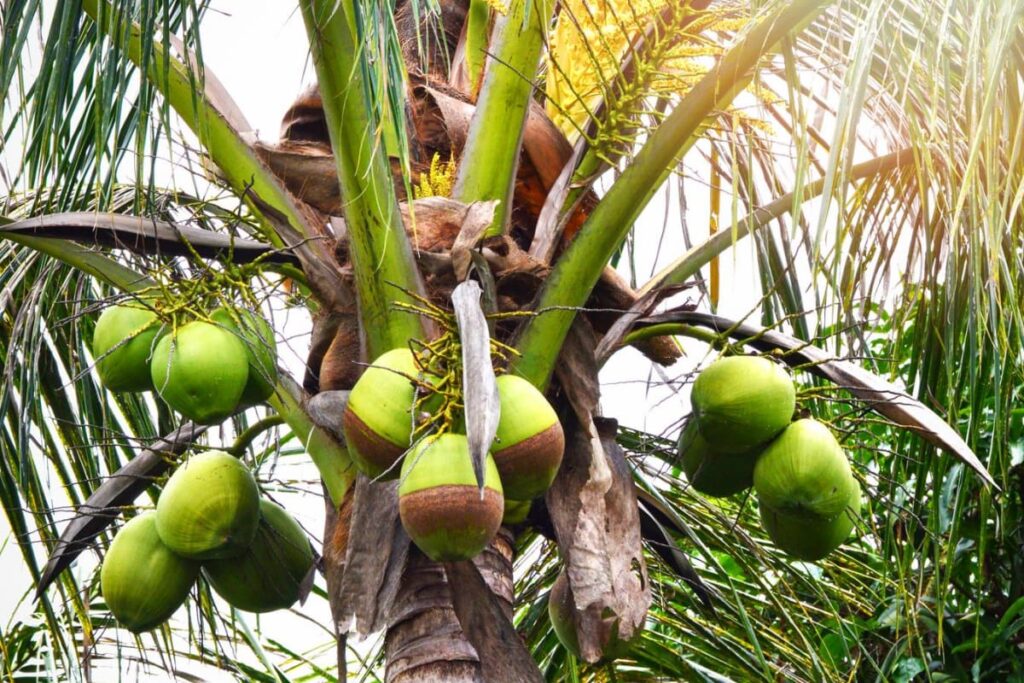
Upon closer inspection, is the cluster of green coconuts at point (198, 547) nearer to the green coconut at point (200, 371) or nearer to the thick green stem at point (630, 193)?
the green coconut at point (200, 371)

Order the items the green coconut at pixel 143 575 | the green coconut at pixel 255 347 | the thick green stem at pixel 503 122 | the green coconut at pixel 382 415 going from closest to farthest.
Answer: the green coconut at pixel 382 415 < the green coconut at pixel 255 347 < the green coconut at pixel 143 575 < the thick green stem at pixel 503 122

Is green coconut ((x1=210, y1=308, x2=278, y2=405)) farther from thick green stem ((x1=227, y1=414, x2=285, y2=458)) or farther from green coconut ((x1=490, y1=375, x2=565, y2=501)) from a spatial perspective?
green coconut ((x1=490, y1=375, x2=565, y2=501))

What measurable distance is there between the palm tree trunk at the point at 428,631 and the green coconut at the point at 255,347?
349 millimetres

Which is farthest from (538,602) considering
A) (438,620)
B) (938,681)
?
(438,620)

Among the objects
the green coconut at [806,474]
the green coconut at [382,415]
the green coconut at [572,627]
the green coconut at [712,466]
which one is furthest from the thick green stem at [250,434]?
the green coconut at [806,474]

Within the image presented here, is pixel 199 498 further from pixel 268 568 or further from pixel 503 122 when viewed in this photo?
pixel 503 122

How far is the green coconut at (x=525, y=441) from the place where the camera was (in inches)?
71.5

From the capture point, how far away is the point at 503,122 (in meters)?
2.39

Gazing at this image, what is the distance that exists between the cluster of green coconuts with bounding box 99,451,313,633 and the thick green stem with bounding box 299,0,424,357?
32 cm

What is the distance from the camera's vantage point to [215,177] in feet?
7.79

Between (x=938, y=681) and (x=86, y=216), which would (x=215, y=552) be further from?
(x=938, y=681)

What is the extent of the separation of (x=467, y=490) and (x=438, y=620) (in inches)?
16.0

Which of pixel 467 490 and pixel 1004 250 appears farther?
pixel 1004 250

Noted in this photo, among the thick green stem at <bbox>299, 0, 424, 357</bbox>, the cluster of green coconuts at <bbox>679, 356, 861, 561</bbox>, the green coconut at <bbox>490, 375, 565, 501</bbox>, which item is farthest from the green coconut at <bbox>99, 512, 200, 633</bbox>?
the cluster of green coconuts at <bbox>679, 356, 861, 561</bbox>
